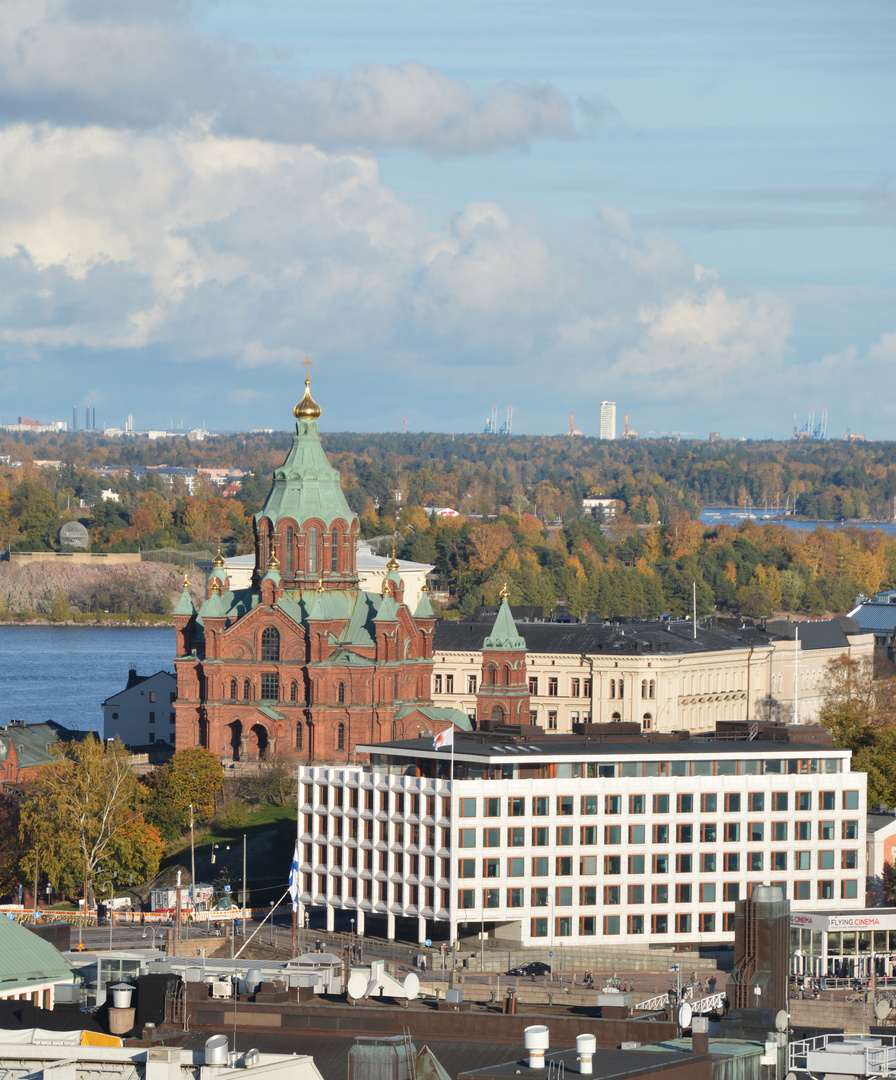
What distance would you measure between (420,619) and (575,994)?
48.0 m

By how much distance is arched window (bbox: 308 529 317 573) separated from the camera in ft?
403

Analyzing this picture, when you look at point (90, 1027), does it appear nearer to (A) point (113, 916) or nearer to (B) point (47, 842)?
(A) point (113, 916)

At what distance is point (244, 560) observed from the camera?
16075 centimetres

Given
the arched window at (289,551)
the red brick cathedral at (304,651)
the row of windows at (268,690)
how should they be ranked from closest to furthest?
1. the red brick cathedral at (304,651)
2. the row of windows at (268,690)
3. the arched window at (289,551)

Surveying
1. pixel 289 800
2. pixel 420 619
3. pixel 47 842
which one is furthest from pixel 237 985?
pixel 420 619

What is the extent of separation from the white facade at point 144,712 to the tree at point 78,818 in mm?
25319

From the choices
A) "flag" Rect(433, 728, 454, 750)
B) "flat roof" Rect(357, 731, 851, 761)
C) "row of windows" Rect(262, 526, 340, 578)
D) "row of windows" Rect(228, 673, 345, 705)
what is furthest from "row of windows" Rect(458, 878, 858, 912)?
"row of windows" Rect(262, 526, 340, 578)

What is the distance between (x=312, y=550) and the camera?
403 ft

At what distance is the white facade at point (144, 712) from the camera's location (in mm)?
136375

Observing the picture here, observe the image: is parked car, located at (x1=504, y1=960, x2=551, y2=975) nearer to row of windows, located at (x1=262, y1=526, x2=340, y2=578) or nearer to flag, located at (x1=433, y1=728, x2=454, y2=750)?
flag, located at (x1=433, y1=728, x2=454, y2=750)

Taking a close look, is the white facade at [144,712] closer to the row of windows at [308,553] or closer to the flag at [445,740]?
the row of windows at [308,553]

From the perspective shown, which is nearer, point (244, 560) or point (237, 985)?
point (237, 985)

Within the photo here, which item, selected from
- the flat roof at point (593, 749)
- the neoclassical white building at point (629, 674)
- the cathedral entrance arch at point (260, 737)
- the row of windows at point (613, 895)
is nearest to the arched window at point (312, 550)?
the cathedral entrance arch at point (260, 737)

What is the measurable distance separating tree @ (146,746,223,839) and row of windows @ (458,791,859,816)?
79.2 ft
